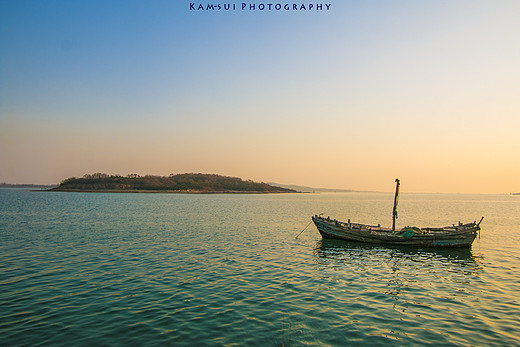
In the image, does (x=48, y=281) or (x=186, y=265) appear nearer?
(x=48, y=281)

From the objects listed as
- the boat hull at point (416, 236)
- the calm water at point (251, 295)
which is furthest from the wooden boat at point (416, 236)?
the calm water at point (251, 295)

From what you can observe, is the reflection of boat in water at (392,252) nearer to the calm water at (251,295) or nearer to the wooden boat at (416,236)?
the calm water at (251,295)

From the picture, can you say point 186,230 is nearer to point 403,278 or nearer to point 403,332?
point 403,278

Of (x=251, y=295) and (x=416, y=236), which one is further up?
(x=416, y=236)

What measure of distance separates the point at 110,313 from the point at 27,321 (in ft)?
9.32

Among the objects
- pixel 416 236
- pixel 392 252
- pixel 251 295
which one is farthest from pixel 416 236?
pixel 251 295

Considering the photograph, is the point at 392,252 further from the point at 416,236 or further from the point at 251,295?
the point at 251,295

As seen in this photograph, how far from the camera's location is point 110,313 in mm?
12578

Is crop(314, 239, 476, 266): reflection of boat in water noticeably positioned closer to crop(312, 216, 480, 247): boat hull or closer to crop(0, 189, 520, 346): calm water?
crop(0, 189, 520, 346): calm water

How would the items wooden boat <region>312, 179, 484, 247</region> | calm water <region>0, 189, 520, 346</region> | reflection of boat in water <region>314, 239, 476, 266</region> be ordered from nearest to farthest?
calm water <region>0, 189, 520, 346</region>, reflection of boat in water <region>314, 239, 476, 266</region>, wooden boat <region>312, 179, 484, 247</region>

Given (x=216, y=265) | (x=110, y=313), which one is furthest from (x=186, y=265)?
(x=110, y=313)

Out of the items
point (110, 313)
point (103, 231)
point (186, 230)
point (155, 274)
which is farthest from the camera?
point (186, 230)

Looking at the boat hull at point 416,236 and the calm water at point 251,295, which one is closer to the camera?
the calm water at point 251,295

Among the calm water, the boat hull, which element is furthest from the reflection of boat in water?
the boat hull
